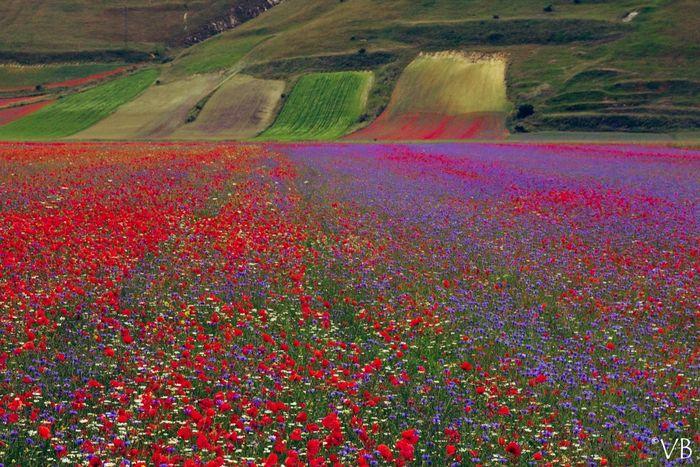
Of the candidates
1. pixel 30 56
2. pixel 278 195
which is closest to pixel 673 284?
pixel 278 195

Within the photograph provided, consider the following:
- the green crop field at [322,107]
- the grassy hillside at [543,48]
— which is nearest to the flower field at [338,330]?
the green crop field at [322,107]

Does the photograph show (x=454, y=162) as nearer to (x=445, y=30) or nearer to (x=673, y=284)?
(x=673, y=284)

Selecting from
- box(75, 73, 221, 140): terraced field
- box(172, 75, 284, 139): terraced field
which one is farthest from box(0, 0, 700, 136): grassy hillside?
box(75, 73, 221, 140): terraced field

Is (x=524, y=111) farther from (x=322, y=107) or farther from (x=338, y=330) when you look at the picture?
(x=338, y=330)

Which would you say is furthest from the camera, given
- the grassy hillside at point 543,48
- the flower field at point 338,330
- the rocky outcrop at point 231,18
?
the rocky outcrop at point 231,18

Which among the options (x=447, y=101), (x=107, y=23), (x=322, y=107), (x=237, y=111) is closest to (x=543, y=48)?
(x=447, y=101)

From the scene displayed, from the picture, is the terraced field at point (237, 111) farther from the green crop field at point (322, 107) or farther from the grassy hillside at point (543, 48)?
the grassy hillside at point (543, 48)

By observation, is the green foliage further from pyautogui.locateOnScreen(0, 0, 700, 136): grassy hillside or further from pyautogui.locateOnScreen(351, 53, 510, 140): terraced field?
pyautogui.locateOnScreen(351, 53, 510, 140): terraced field
